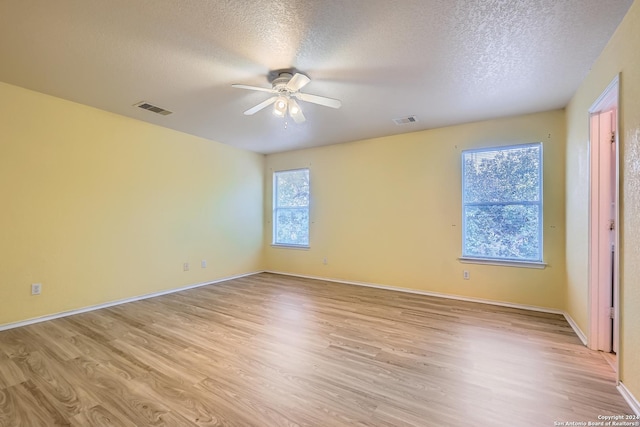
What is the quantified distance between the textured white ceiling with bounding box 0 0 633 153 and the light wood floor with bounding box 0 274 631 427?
247 centimetres

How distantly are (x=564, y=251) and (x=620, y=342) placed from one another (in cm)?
185

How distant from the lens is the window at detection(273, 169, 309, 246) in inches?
217

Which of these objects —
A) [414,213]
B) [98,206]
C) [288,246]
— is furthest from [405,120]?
[98,206]

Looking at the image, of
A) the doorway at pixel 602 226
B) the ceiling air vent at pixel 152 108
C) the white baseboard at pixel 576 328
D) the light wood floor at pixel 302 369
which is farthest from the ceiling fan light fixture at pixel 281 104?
the white baseboard at pixel 576 328

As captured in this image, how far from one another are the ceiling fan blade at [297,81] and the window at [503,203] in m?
2.71

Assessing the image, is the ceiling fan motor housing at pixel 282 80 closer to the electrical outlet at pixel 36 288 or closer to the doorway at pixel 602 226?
the doorway at pixel 602 226

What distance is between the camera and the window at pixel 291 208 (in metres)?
5.51

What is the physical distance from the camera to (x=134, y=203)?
3.88 meters

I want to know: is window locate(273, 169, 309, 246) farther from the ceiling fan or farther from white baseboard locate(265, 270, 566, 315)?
the ceiling fan

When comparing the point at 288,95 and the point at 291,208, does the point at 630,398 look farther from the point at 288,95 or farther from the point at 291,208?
the point at 291,208

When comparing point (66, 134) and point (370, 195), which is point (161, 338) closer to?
point (66, 134)

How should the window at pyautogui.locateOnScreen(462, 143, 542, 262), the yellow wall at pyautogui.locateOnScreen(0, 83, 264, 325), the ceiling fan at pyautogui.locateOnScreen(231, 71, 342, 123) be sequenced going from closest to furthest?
the ceiling fan at pyautogui.locateOnScreen(231, 71, 342, 123) < the yellow wall at pyautogui.locateOnScreen(0, 83, 264, 325) < the window at pyautogui.locateOnScreen(462, 143, 542, 262)

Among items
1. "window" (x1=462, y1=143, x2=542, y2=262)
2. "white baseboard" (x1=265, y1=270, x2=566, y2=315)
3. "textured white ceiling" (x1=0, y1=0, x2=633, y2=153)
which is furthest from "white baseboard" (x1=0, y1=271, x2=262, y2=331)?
"window" (x1=462, y1=143, x2=542, y2=262)

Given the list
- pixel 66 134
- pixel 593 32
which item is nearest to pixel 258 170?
pixel 66 134
